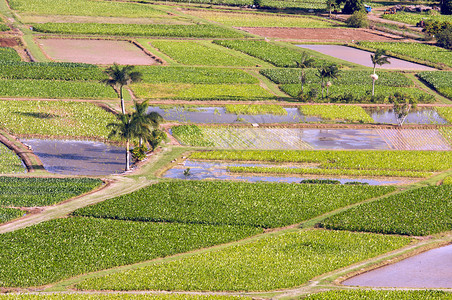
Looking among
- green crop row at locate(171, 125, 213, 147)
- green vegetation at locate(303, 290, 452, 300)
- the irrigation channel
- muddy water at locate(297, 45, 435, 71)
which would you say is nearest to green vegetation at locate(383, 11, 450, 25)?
muddy water at locate(297, 45, 435, 71)

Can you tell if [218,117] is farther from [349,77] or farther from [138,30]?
[138,30]

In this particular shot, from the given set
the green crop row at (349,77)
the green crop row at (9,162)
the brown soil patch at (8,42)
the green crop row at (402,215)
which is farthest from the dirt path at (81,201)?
the brown soil patch at (8,42)

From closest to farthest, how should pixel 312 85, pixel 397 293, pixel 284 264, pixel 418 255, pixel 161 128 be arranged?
1. pixel 397 293
2. pixel 284 264
3. pixel 418 255
4. pixel 161 128
5. pixel 312 85

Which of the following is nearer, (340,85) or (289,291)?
(289,291)

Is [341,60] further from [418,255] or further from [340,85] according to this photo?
[418,255]

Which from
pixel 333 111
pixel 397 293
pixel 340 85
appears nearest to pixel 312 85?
pixel 340 85
